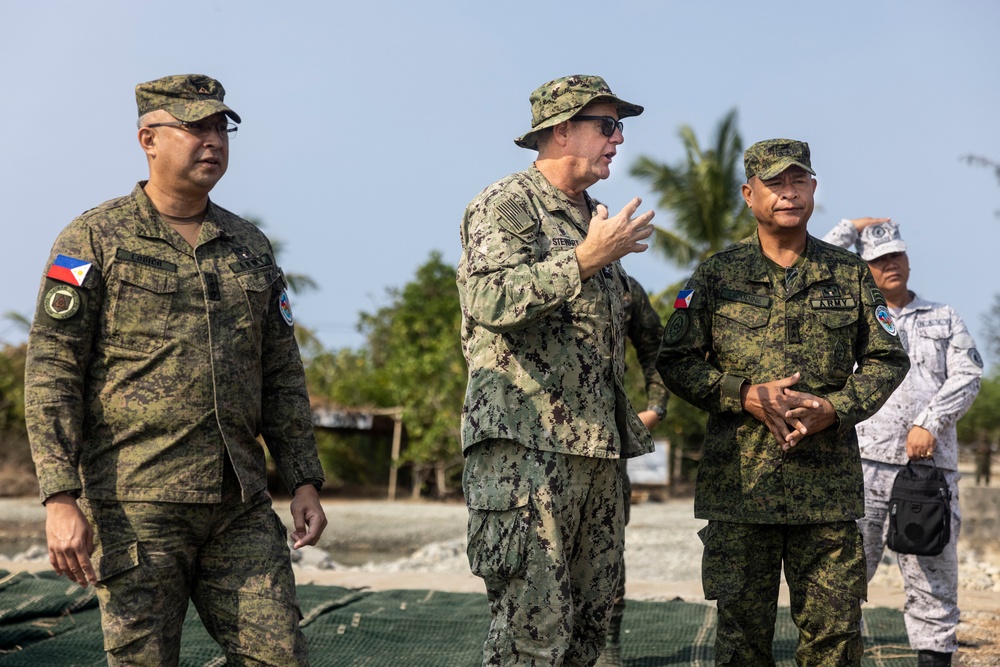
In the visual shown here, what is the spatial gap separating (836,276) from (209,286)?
2391 mm

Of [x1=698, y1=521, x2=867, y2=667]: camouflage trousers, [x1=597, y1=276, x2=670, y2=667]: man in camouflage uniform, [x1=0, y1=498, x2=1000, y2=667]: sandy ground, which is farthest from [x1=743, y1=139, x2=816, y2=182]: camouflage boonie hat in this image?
[x1=0, y1=498, x2=1000, y2=667]: sandy ground

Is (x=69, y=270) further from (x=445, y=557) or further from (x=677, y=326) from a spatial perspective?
(x=445, y=557)

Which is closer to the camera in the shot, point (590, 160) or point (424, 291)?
point (590, 160)

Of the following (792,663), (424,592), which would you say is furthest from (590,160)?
(424,592)

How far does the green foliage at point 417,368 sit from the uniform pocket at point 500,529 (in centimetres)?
1680

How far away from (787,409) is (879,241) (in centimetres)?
204

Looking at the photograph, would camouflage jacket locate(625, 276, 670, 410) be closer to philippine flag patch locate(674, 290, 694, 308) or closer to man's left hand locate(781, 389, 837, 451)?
philippine flag patch locate(674, 290, 694, 308)

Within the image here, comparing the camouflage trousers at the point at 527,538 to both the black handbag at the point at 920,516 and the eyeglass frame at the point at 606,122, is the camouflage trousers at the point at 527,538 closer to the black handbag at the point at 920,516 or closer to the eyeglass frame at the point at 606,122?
the eyeglass frame at the point at 606,122

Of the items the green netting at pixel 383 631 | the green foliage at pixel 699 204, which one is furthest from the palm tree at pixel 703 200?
the green netting at pixel 383 631

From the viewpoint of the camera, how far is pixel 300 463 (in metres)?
3.52

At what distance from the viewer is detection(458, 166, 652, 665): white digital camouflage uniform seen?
337 centimetres

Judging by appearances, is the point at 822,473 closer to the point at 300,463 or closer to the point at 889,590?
the point at 300,463

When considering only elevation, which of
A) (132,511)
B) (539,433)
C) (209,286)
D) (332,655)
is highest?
(209,286)

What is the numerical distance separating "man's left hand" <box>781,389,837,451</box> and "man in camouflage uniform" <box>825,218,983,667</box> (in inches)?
58.5
